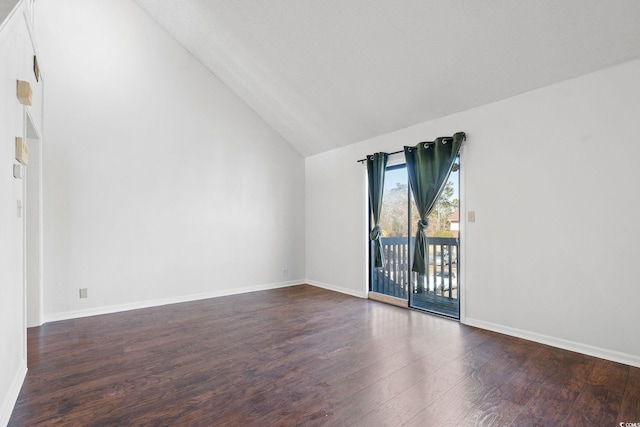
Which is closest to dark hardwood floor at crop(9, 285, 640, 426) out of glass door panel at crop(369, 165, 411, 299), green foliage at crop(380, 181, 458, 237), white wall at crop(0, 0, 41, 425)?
white wall at crop(0, 0, 41, 425)

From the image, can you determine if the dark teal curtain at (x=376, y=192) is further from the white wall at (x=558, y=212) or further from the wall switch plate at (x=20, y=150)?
the wall switch plate at (x=20, y=150)

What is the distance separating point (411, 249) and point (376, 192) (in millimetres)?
972

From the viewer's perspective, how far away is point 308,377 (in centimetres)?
226

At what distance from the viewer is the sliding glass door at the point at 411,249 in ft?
12.5

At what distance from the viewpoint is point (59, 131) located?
3.64m

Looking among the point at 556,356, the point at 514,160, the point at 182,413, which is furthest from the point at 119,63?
the point at 556,356

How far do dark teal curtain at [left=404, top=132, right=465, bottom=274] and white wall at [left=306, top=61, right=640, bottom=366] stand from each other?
161mm

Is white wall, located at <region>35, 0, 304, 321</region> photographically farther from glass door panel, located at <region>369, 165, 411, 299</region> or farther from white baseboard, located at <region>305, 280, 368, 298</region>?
glass door panel, located at <region>369, 165, 411, 299</region>

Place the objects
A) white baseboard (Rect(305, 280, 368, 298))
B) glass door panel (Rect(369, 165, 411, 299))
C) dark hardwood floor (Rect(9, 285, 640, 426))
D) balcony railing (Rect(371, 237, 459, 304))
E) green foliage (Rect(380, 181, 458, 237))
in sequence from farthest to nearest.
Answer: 1. white baseboard (Rect(305, 280, 368, 298))
2. glass door panel (Rect(369, 165, 411, 299))
3. balcony railing (Rect(371, 237, 459, 304))
4. green foliage (Rect(380, 181, 458, 237))
5. dark hardwood floor (Rect(9, 285, 640, 426))

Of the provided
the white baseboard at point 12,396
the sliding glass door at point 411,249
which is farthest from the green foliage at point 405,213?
the white baseboard at point 12,396

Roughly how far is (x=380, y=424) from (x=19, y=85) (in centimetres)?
315

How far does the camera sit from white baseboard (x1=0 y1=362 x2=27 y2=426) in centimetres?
170

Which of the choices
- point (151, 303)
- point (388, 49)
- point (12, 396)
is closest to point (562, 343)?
point (388, 49)

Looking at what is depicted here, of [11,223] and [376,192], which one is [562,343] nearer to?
[376,192]
